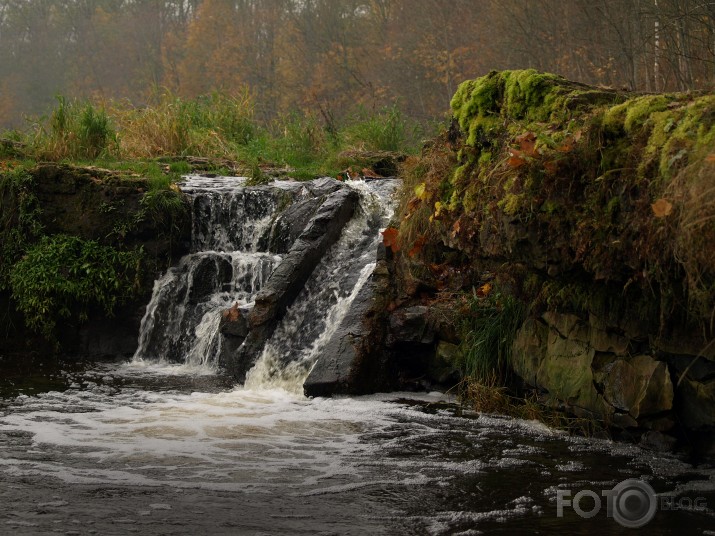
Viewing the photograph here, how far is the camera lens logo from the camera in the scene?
4168 millimetres

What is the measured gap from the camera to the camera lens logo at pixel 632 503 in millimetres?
4168

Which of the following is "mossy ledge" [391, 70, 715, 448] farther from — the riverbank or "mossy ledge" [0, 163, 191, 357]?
"mossy ledge" [0, 163, 191, 357]

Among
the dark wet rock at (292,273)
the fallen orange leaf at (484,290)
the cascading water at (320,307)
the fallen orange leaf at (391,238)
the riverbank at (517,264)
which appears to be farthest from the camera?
the dark wet rock at (292,273)

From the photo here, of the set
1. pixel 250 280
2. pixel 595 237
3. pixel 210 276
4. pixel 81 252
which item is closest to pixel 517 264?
pixel 595 237

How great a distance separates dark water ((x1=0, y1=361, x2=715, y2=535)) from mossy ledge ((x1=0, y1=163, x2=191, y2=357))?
2503 millimetres

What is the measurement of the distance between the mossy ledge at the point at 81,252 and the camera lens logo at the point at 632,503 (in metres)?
6.64

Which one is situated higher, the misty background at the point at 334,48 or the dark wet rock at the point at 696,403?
the misty background at the point at 334,48

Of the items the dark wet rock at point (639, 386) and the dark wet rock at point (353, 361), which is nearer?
the dark wet rock at point (639, 386)

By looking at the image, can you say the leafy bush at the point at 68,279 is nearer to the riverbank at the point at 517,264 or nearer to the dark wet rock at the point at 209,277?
the riverbank at the point at 517,264

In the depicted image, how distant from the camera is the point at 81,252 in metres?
9.82

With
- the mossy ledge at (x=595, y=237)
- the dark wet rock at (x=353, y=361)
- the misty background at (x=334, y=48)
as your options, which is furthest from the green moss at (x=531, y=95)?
the misty background at (x=334, y=48)

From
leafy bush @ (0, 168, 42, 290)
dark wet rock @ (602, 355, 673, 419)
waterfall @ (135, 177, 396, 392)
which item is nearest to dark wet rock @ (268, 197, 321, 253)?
waterfall @ (135, 177, 396, 392)

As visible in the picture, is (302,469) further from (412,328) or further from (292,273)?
(292,273)

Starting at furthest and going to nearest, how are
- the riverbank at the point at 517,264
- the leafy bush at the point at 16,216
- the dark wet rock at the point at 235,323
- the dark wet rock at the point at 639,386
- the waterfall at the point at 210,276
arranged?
1. the leafy bush at the point at 16,216
2. the waterfall at the point at 210,276
3. the dark wet rock at the point at 235,323
4. the dark wet rock at the point at 639,386
5. the riverbank at the point at 517,264
